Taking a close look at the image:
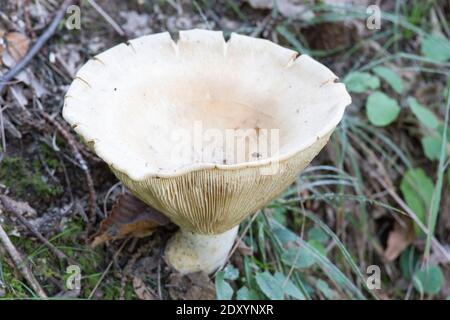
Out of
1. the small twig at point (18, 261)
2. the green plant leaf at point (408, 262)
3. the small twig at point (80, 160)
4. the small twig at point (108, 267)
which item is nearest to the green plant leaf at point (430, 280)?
the green plant leaf at point (408, 262)

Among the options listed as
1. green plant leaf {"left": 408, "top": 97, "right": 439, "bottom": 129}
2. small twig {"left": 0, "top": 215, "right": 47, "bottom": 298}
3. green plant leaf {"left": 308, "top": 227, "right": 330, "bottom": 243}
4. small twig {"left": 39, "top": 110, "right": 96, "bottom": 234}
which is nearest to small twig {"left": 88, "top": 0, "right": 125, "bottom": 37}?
small twig {"left": 39, "top": 110, "right": 96, "bottom": 234}

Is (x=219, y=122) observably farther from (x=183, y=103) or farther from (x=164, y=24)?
(x=164, y=24)

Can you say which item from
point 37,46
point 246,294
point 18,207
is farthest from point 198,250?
point 37,46

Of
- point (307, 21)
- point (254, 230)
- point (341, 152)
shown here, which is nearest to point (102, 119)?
point (254, 230)

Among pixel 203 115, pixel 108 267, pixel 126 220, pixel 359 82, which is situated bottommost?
pixel 108 267

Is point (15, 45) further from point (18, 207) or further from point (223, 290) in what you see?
point (223, 290)

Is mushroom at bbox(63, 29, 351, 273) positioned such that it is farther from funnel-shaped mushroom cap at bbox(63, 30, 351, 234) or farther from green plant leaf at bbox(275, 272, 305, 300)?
green plant leaf at bbox(275, 272, 305, 300)

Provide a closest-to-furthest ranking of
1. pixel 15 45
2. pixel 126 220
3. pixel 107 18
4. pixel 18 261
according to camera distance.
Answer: pixel 18 261 < pixel 126 220 < pixel 15 45 < pixel 107 18
